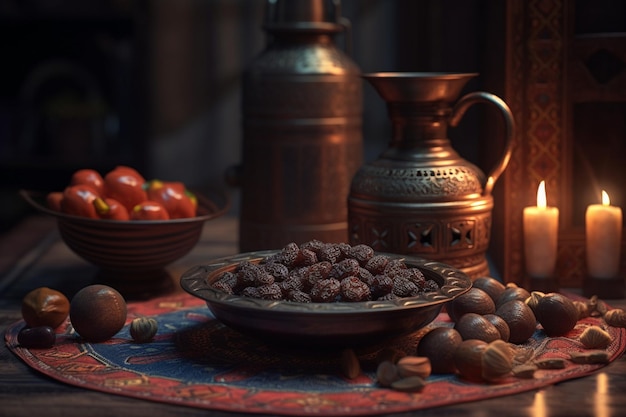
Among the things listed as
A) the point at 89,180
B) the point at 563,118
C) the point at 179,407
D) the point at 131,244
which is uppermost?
the point at 563,118

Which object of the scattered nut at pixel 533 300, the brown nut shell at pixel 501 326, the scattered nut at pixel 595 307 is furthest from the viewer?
the scattered nut at pixel 595 307

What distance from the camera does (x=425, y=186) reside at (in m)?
1.82

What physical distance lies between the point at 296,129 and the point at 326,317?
97cm

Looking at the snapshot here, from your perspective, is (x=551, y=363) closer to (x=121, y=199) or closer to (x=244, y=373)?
(x=244, y=373)

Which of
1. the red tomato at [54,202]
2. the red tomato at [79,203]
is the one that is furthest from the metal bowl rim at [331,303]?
the red tomato at [54,202]

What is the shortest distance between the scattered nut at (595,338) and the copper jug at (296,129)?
0.90 meters

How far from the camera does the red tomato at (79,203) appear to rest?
6.27 ft

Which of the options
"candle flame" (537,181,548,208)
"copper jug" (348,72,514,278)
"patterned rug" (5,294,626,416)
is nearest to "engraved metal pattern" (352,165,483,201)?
"copper jug" (348,72,514,278)

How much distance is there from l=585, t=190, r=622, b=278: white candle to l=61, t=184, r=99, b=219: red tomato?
0.99 m

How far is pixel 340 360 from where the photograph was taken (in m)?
1.42

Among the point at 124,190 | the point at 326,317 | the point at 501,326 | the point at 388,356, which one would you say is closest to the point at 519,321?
the point at 501,326

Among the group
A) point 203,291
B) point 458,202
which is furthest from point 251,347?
point 458,202

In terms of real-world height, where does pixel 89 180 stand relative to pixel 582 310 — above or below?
above

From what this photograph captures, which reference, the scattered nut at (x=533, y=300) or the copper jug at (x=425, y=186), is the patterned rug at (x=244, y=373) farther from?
the copper jug at (x=425, y=186)
